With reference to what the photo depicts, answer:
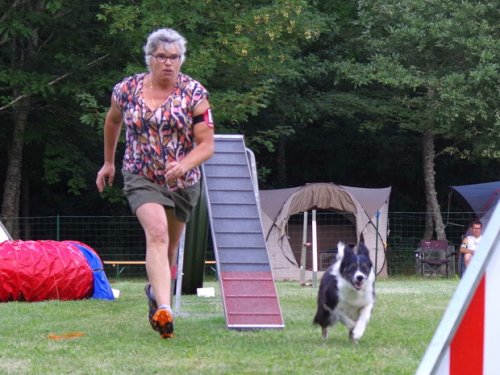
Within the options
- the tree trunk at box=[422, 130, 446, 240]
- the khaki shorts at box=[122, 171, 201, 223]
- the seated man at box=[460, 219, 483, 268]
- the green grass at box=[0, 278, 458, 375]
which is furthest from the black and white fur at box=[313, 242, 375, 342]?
the tree trunk at box=[422, 130, 446, 240]

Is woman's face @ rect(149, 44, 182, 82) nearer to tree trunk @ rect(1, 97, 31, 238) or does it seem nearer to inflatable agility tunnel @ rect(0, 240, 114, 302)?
inflatable agility tunnel @ rect(0, 240, 114, 302)

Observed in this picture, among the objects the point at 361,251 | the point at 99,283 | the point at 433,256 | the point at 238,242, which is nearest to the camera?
the point at 361,251

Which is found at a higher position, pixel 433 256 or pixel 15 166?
pixel 15 166

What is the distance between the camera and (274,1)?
20344 mm

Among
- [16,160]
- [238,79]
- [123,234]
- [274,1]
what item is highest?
[274,1]

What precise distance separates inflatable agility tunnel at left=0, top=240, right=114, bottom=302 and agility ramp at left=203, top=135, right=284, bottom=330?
10.2ft

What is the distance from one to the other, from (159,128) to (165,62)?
0.35 m

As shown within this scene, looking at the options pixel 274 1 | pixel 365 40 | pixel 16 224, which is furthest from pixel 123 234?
pixel 365 40

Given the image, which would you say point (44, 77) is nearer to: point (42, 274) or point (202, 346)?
point (42, 274)

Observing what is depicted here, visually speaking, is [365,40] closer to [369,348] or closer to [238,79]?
[238,79]

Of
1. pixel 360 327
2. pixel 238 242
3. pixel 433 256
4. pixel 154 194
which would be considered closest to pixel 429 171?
pixel 433 256

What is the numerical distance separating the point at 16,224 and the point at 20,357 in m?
16.6

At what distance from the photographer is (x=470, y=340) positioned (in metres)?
2.11

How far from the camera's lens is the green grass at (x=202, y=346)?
4566mm
